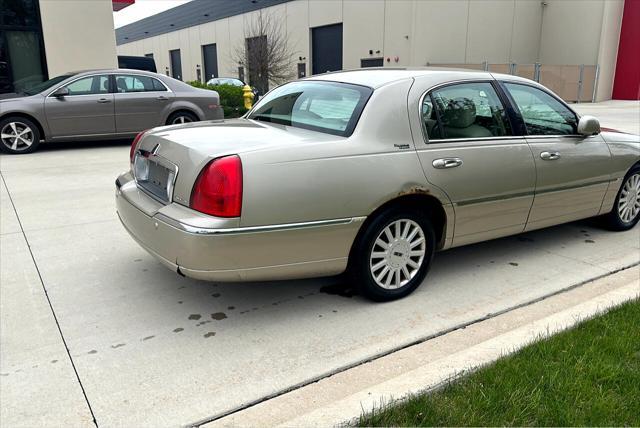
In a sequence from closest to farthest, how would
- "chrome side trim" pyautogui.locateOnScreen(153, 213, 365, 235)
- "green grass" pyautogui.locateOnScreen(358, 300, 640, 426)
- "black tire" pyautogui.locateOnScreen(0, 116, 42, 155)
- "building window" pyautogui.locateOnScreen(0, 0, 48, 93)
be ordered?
"green grass" pyautogui.locateOnScreen(358, 300, 640, 426) < "chrome side trim" pyautogui.locateOnScreen(153, 213, 365, 235) < "black tire" pyautogui.locateOnScreen(0, 116, 42, 155) < "building window" pyautogui.locateOnScreen(0, 0, 48, 93)

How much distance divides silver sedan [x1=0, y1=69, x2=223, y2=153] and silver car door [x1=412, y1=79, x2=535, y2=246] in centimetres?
765

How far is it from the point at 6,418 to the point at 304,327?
5.54 feet

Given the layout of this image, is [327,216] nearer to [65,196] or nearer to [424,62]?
[65,196]

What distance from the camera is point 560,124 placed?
189 inches

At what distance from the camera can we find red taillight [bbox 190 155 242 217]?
3.18 m

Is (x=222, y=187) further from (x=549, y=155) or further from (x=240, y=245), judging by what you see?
(x=549, y=155)

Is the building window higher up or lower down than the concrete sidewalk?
higher up

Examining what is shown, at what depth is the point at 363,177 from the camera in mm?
3508

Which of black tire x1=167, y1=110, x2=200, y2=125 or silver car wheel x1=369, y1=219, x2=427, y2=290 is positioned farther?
black tire x1=167, y1=110, x2=200, y2=125

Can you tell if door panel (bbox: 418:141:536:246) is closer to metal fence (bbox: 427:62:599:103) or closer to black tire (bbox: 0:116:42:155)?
black tire (bbox: 0:116:42:155)

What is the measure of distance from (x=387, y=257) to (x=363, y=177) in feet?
2.06

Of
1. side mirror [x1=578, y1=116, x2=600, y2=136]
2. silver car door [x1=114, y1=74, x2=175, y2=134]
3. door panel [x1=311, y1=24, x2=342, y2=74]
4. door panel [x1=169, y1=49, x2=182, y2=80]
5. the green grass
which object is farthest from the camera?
door panel [x1=169, y1=49, x2=182, y2=80]

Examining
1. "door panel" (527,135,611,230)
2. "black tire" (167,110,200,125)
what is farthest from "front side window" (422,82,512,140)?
"black tire" (167,110,200,125)

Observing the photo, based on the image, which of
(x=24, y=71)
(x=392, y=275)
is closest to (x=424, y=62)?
(x=24, y=71)
